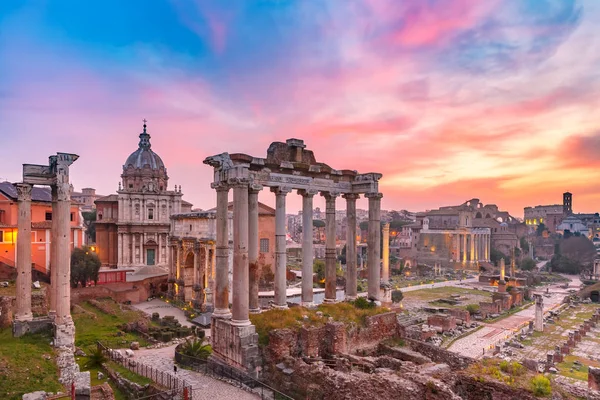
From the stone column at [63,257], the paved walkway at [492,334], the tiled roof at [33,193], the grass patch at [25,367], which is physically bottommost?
the paved walkway at [492,334]

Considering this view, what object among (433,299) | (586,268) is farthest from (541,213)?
(433,299)

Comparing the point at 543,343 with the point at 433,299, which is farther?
the point at 433,299

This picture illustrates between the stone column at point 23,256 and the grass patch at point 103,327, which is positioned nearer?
the stone column at point 23,256

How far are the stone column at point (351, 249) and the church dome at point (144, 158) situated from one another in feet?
117

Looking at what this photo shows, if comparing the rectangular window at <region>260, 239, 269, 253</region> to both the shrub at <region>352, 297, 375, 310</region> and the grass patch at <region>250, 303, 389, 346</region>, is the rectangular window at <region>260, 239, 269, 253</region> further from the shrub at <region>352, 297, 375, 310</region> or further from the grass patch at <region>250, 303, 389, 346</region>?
the grass patch at <region>250, 303, 389, 346</region>

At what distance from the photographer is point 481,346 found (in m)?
29.4

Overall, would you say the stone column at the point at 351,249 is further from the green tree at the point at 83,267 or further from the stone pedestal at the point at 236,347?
the green tree at the point at 83,267

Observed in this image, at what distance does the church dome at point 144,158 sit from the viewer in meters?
48.9

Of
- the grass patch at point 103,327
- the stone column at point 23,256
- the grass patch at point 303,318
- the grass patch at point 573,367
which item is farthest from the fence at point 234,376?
the grass patch at point 573,367

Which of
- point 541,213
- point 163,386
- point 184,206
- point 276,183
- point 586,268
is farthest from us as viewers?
point 541,213

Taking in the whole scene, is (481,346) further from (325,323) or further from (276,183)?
(276,183)

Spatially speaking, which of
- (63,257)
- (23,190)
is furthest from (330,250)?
(23,190)

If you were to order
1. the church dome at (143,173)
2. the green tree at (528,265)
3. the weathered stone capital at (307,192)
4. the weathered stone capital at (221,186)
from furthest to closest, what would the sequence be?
the green tree at (528,265) → the church dome at (143,173) → the weathered stone capital at (307,192) → the weathered stone capital at (221,186)

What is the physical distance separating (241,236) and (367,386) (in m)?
6.78
